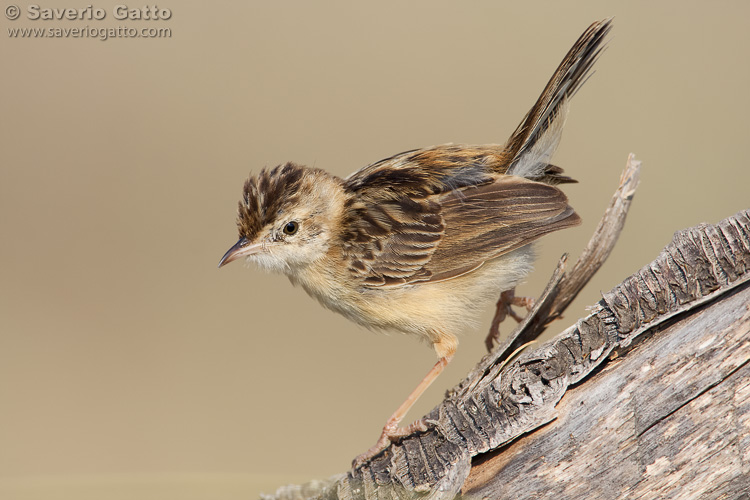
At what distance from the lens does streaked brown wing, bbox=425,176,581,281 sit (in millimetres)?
4176

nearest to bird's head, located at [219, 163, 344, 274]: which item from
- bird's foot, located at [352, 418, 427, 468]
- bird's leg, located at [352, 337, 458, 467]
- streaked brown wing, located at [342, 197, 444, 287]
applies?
streaked brown wing, located at [342, 197, 444, 287]

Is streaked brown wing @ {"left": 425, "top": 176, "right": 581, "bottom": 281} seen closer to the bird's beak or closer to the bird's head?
the bird's head

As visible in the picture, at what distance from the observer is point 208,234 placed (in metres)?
10.6

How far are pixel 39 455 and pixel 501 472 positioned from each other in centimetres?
711

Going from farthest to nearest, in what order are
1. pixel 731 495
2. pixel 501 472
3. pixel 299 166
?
pixel 299 166 → pixel 501 472 → pixel 731 495

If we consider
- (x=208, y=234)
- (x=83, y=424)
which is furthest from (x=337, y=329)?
(x=83, y=424)

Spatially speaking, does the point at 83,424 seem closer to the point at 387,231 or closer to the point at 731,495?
the point at 387,231

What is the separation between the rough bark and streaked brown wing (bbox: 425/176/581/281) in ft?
4.52

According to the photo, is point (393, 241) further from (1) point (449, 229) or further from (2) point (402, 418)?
(2) point (402, 418)

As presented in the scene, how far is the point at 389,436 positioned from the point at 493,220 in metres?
1.46

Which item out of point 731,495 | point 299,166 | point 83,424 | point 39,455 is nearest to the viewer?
point 731,495

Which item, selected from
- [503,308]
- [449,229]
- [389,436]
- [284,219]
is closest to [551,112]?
[449,229]

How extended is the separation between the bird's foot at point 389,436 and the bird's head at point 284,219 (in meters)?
1.23

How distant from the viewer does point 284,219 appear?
4.52 metres
